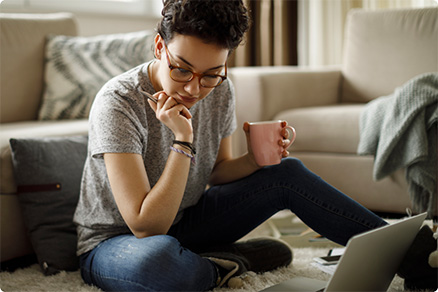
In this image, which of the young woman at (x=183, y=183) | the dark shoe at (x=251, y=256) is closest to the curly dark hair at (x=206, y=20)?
the young woman at (x=183, y=183)

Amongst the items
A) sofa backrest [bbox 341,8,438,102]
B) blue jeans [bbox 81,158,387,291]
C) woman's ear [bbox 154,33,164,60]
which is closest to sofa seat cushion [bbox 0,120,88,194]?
blue jeans [bbox 81,158,387,291]

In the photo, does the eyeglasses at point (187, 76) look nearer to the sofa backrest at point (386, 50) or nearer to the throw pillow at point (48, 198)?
the throw pillow at point (48, 198)

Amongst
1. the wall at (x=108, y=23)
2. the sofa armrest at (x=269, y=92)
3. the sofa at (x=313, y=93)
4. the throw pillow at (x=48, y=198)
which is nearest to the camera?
the throw pillow at (x=48, y=198)

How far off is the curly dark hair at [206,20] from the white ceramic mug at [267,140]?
0.26m

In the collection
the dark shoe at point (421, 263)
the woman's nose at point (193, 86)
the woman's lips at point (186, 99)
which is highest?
the woman's nose at point (193, 86)

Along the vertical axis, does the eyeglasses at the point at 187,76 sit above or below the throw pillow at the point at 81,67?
above

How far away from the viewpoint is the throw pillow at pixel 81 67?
2215 mm

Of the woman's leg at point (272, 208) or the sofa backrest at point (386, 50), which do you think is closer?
the woman's leg at point (272, 208)

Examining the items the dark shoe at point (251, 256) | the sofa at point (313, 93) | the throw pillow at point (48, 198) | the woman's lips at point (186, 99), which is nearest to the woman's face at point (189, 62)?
the woman's lips at point (186, 99)

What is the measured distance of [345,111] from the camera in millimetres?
2285

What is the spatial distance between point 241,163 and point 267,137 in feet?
0.47

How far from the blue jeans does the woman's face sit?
0.33 m

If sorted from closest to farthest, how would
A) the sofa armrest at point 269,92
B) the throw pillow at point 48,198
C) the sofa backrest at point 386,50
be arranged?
the throw pillow at point 48,198 → the sofa armrest at point 269,92 → the sofa backrest at point 386,50

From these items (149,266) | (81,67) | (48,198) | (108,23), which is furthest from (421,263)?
(108,23)
